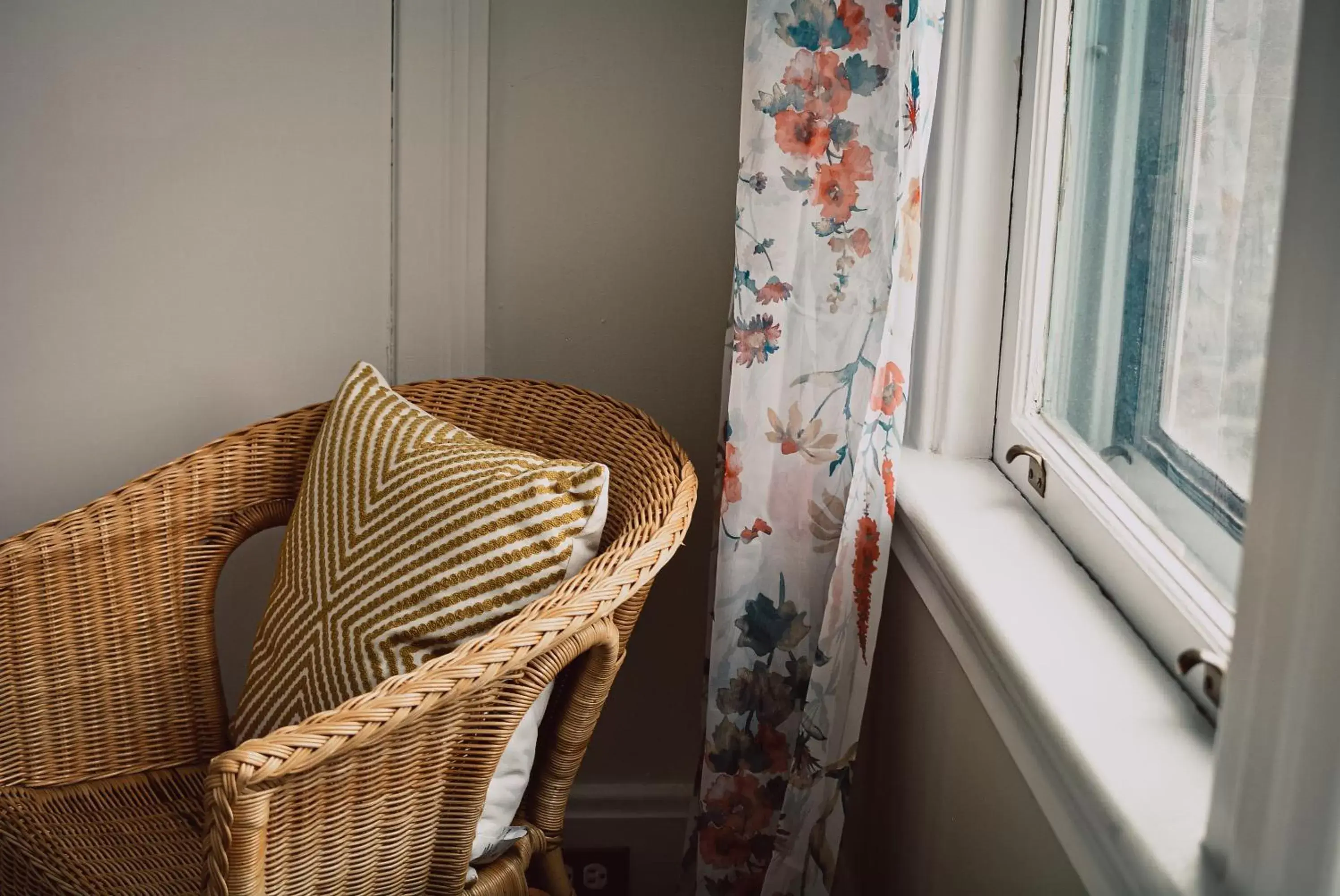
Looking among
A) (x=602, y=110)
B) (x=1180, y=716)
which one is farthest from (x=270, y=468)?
(x=1180, y=716)

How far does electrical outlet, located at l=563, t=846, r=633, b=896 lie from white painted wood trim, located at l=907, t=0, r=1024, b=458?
866 millimetres

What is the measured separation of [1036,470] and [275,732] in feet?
2.57

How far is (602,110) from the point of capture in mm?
1627

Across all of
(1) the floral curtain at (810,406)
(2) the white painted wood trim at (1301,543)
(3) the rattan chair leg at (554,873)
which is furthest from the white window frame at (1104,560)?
(3) the rattan chair leg at (554,873)

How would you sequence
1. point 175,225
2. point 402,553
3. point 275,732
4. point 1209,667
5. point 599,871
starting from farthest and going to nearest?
point 599,871
point 175,225
point 402,553
point 275,732
point 1209,667

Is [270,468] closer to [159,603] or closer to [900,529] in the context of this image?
[159,603]

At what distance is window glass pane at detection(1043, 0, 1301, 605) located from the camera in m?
0.87

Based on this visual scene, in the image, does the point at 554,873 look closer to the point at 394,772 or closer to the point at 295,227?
the point at 394,772

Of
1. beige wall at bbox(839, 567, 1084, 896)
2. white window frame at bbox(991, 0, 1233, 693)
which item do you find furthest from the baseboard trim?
white window frame at bbox(991, 0, 1233, 693)

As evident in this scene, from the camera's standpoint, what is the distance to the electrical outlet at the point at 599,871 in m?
1.86

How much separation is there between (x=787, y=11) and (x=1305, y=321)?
2.43ft

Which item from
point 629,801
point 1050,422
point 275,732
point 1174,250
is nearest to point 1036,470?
point 1050,422

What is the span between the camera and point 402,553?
118cm

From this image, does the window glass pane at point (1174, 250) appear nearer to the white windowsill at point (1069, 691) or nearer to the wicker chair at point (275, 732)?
the white windowsill at point (1069, 691)
